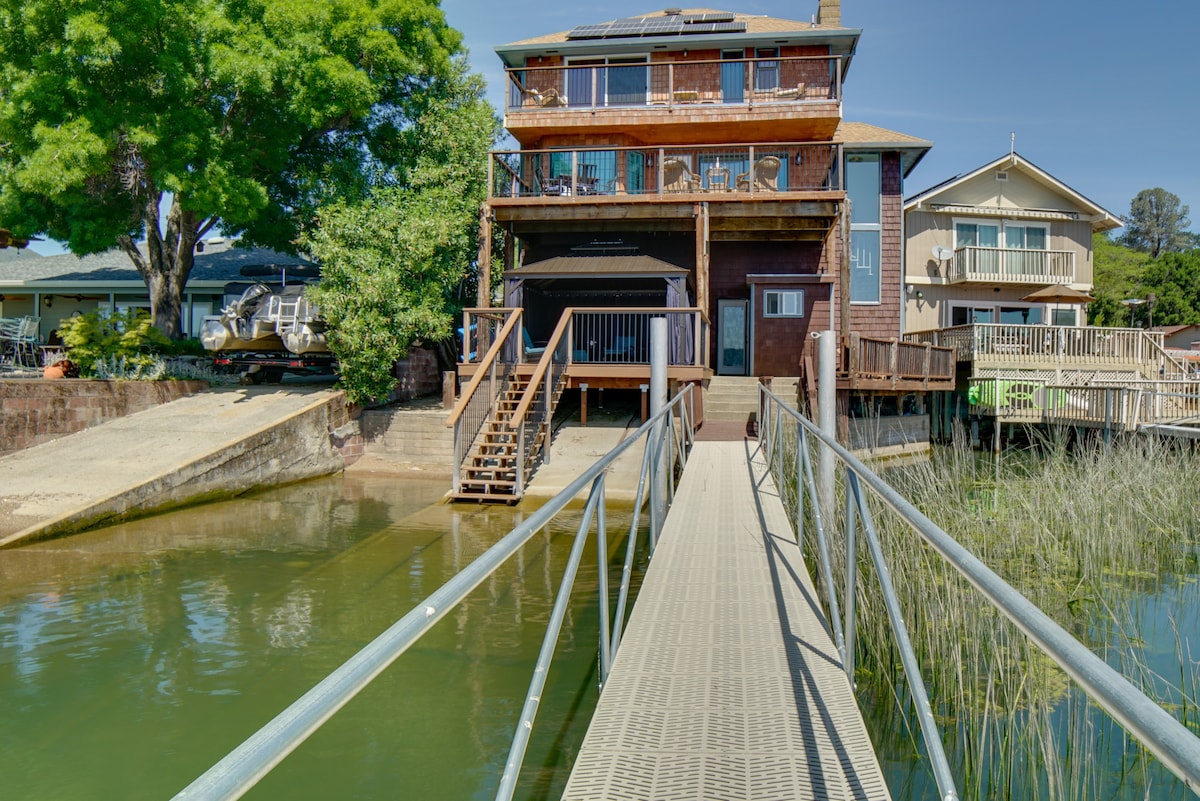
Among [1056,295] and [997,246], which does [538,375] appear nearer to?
[1056,295]

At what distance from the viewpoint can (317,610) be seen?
7.26 metres

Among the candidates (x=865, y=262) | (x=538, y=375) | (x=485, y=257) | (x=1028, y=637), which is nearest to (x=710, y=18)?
(x=865, y=262)

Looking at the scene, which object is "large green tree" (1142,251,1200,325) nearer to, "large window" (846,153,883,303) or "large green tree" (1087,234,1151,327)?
"large green tree" (1087,234,1151,327)

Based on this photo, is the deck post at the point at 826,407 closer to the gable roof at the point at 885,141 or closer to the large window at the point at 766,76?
the large window at the point at 766,76

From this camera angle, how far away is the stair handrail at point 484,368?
11781 mm

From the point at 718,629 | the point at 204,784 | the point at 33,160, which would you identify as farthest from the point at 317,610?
the point at 33,160

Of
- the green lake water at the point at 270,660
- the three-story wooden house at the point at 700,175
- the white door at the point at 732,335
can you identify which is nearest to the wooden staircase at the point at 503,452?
the green lake water at the point at 270,660

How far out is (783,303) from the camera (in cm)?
1997

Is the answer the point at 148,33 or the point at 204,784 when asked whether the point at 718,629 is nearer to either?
the point at 204,784

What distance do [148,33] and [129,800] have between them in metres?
15.3

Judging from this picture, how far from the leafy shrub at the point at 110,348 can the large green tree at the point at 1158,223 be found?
8562 centimetres

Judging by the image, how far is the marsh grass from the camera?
4109mm

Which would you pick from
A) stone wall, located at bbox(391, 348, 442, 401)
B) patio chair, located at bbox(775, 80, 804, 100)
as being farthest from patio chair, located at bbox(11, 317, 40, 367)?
patio chair, located at bbox(775, 80, 804, 100)

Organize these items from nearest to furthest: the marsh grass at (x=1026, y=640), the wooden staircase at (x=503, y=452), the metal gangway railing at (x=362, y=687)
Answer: the metal gangway railing at (x=362, y=687) → the marsh grass at (x=1026, y=640) → the wooden staircase at (x=503, y=452)
